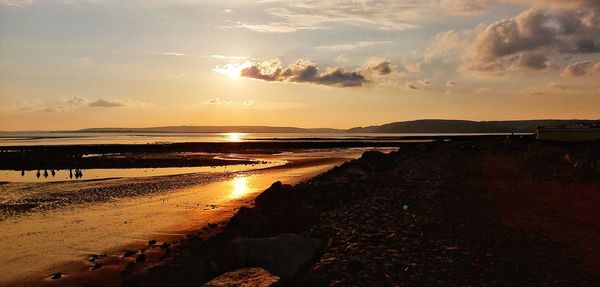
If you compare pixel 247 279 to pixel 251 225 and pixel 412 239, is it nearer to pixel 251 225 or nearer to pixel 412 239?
pixel 412 239

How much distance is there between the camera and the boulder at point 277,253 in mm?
10203

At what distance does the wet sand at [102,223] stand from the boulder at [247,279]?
522 centimetres

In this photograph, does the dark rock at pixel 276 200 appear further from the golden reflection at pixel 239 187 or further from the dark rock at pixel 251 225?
the golden reflection at pixel 239 187

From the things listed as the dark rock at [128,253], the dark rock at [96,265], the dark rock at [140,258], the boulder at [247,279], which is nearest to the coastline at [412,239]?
the boulder at [247,279]

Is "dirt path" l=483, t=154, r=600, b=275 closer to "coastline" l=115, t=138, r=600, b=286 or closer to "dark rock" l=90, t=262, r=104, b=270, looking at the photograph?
"coastline" l=115, t=138, r=600, b=286

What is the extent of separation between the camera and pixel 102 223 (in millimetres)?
18266

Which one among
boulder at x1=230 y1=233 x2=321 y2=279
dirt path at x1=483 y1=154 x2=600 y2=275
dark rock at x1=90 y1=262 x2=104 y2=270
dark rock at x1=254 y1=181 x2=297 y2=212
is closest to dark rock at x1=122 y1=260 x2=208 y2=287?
boulder at x1=230 y1=233 x2=321 y2=279

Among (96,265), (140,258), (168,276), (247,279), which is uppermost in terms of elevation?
(247,279)

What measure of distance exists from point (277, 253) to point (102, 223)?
10.5 m

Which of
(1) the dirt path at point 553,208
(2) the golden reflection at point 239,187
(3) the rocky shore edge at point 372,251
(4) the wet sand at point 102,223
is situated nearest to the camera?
(3) the rocky shore edge at point 372,251

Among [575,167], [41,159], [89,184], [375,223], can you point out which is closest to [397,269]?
[375,223]

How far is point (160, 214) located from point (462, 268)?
14373 millimetres

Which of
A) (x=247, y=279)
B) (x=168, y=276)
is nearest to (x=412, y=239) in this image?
(x=247, y=279)

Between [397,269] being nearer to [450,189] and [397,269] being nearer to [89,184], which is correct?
[450,189]
